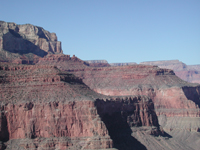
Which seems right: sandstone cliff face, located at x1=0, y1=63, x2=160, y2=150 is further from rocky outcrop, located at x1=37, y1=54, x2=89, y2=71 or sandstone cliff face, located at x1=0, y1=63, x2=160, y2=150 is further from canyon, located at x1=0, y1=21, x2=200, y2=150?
rocky outcrop, located at x1=37, y1=54, x2=89, y2=71

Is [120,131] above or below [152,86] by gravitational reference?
below

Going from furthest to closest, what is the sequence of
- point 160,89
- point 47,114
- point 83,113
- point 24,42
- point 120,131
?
point 24,42 < point 160,89 < point 120,131 < point 83,113 < point 47,114

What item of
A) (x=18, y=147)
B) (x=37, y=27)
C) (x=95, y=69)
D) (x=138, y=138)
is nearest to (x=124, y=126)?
(x=138, y=138)

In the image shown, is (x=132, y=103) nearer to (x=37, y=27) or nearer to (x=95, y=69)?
(x=95, y=69)

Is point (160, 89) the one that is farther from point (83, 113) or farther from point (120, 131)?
point (83, 113)

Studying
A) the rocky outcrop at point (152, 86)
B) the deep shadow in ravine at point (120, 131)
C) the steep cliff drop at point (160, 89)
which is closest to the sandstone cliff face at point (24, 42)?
the steep cliff drop at point (160, 89)

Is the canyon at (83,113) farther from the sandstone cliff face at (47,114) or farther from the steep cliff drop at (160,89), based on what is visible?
the steep cliff drop at (160,89)

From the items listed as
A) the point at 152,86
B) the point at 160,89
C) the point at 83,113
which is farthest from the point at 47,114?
the point at 152,86
